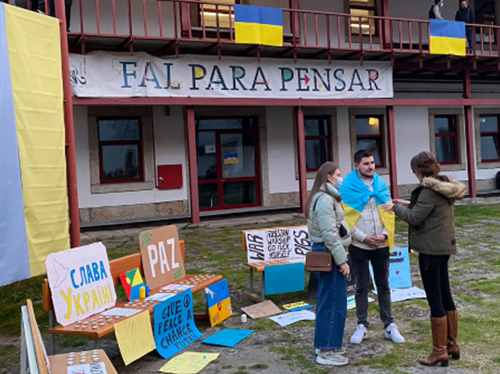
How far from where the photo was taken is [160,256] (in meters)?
5.16

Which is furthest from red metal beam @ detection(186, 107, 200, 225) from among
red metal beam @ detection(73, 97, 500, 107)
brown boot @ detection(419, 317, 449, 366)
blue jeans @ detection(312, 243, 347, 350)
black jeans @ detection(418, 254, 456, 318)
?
brown boot @ detection(419, 317, 449, 366)

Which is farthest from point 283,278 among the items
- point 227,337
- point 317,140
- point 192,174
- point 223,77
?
point 317,140

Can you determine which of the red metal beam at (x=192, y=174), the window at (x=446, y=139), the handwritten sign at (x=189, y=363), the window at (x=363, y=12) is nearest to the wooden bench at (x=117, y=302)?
the handwritten sign at (x=189, y=363)

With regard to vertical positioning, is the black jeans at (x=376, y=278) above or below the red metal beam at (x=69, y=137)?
below

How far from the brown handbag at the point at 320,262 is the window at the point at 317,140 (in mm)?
10650

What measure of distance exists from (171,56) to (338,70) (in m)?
4.27

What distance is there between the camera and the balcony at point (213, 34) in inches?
410

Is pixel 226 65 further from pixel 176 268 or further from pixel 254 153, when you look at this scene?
pixel 176 268

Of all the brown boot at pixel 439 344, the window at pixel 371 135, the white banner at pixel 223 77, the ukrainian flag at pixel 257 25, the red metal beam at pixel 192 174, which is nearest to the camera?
the brown boot at pixel 439 344

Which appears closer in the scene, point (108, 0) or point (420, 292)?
point (420, 292)

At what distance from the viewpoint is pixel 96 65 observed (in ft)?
33.2

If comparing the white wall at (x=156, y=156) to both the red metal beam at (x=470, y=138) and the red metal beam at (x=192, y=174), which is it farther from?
the red metal beam at (x=470, y=138)

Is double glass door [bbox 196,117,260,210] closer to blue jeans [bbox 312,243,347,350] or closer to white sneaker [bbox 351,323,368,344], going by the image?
white sneaker [bbox 351,323,368,344]

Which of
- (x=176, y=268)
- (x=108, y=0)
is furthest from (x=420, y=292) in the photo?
(x=108, y=0)
